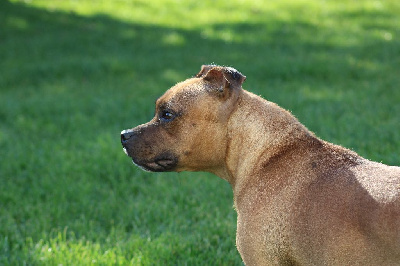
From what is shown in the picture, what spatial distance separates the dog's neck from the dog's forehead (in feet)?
0.95

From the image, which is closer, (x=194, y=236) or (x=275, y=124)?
(x=275, y=124)

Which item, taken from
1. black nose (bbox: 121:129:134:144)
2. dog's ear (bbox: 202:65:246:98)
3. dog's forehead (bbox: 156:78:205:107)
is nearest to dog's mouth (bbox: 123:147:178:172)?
black nose (bbox: 121:129:134:144)

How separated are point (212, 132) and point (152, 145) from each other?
0.43 meters

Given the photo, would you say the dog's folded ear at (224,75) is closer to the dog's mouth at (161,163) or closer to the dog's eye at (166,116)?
the dog's eye at (166,116)

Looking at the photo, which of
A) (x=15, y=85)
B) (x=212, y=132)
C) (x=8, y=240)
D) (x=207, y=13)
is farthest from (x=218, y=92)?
(x=207, y=13)

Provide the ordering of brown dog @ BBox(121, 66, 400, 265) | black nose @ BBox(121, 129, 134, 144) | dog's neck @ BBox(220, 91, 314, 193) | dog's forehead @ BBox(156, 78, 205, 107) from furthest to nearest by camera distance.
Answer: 1. black nose @ BBox(121, 129, 134, 144)
2. dog's forehead @ BBox(156, 78, 205, 107)
3. dog's neck @ BBox(220, 91, 314, 193)
4. brown dog @ BBox(121, 66, 400, 265)

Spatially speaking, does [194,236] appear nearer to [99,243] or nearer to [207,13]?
[99,243]

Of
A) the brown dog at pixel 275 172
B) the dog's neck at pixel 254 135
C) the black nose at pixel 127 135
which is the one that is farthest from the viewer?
the black nose at pixel 127 135

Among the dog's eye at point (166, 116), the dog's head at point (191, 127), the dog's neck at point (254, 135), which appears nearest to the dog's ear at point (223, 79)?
the dog's head at point (191, 127)

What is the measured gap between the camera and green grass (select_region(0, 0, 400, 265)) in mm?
5758

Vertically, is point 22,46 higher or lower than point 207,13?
lower

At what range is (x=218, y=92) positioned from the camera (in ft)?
13.2

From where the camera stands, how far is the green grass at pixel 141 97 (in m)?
5.76

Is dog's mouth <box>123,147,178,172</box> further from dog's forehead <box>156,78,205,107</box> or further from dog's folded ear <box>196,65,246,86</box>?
dog's folded ear <box>196,65,246,86</box>
